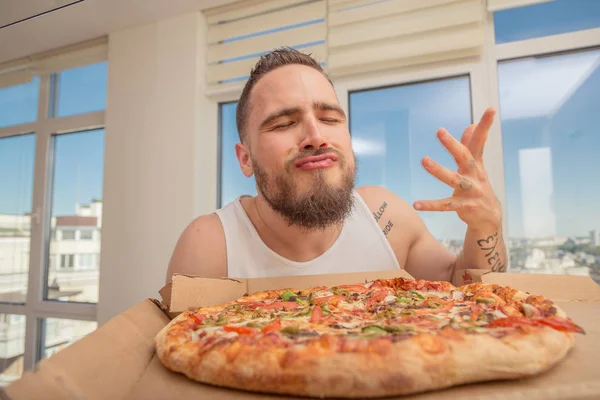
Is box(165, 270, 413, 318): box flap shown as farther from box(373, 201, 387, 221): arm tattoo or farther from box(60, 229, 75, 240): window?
box(60, 229, 75, 240): window

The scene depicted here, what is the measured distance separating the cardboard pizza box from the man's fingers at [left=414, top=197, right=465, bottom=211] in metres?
0.28

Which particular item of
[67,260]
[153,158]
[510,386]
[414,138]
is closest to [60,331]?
[67,260]

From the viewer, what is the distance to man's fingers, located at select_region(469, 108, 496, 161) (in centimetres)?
89

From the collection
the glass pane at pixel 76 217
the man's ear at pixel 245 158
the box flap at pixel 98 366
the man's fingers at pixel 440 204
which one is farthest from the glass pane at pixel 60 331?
the man's fingers at pixel 440 204

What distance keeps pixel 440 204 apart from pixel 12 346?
413 cm

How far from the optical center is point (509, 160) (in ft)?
7.18

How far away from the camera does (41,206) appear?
348cm

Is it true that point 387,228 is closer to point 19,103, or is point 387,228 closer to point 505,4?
point 505,4

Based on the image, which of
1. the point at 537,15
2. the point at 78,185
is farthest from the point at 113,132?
the point at 537,15

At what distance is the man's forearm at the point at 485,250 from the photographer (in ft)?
3.34

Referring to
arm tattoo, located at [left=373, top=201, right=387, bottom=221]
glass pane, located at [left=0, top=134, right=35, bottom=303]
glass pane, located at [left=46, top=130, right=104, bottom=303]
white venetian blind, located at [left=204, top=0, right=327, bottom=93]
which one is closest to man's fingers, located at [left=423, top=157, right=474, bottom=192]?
arm tattoo, located at [left=373, top=201, right=387, bottom=221]

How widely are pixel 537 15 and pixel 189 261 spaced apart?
2.32 metres

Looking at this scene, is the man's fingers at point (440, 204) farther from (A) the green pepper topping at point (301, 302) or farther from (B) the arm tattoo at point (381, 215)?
(B) the arm tattoo at point (381, 215)

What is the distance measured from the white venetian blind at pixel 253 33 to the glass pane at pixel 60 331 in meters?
2.30
